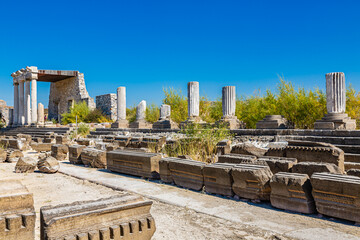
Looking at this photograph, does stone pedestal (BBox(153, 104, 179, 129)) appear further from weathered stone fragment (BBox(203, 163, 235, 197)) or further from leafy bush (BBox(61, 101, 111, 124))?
leafy bush (BBox(61, 101, 111, 124))

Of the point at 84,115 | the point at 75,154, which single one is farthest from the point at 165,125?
the point at 84,115

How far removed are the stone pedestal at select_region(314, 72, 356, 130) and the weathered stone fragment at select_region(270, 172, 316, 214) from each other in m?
6.28

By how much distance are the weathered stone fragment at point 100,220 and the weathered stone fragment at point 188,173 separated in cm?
226

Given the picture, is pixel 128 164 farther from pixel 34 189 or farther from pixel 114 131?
pixel 114 131

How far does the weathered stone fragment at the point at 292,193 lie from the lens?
3711mm

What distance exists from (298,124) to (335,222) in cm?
968

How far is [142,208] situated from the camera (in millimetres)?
2748

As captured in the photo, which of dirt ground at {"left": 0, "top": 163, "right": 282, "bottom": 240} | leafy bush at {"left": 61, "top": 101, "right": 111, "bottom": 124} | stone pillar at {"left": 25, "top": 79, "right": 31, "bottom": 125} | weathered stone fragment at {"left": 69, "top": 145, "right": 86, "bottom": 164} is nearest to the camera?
dirt ground at {"left": 0, "top": 163, "right": 282, "bottom": 240}

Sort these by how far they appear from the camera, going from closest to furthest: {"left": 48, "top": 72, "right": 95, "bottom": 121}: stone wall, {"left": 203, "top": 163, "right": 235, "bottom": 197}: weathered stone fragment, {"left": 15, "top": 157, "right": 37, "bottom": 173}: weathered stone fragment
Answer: {"left": 203, "top": 163, "right": 235, "bottom": 197}: weathered stone fragment → {"left": 15, "top": 157, "right": 37, "bottom": 173}: weathered stone fragment → {"left": 48, "top": 72, "right": 95, "bottom": 121}: stone wall

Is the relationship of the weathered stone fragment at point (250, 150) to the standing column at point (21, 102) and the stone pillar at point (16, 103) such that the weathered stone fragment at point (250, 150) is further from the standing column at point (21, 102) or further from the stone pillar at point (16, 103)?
the stone pillar at point (16, 103)

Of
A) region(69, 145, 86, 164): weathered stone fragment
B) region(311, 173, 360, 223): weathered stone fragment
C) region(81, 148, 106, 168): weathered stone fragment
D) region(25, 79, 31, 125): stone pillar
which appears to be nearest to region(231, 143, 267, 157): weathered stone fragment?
region(311, 173, 360, 223): weathered stone fragment

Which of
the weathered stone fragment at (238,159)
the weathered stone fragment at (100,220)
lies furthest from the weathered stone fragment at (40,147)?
the weathered stone fragment at (100,220)

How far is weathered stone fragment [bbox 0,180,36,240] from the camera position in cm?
238

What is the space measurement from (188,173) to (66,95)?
27467 mm
